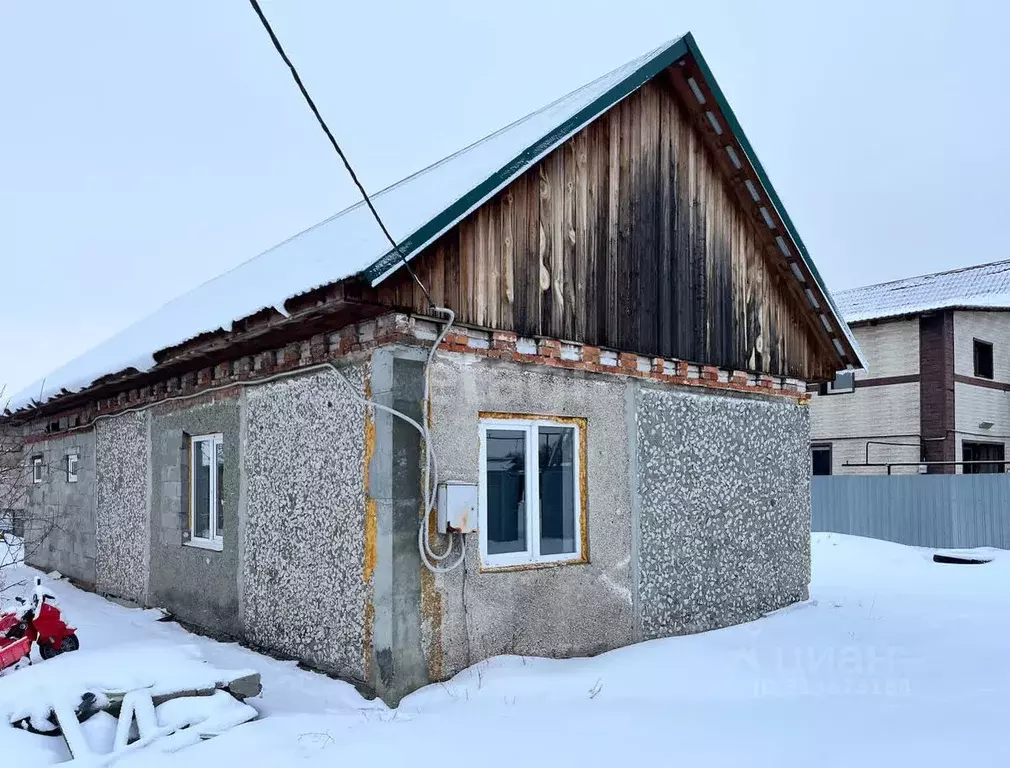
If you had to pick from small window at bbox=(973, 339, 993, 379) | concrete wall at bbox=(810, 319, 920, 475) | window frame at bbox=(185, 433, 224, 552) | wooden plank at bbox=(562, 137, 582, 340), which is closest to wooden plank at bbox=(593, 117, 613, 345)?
wooden plank at bbox=(562, 137, 582, 340)

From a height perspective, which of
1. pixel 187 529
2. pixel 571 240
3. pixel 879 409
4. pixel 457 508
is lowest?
pixel 187 529

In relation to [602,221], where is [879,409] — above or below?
below

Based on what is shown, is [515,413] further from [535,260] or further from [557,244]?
[557,244]

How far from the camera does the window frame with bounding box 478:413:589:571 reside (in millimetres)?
6227

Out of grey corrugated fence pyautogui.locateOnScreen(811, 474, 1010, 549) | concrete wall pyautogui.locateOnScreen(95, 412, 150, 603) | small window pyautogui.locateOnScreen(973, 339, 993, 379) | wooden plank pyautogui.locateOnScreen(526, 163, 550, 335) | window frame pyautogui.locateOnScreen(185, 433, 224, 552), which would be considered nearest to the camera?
wooden plank pyautogui.locateOnScreen(526, 163, 550, 335)

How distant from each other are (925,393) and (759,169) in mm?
14321

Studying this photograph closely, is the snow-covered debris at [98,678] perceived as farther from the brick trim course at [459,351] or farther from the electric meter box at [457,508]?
the brick trim course at [459,351]

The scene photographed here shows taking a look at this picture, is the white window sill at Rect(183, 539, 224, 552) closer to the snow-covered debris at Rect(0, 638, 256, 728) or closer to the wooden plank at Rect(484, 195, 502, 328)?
the snow-covered debris at Rect(0, 638, 256, 728)

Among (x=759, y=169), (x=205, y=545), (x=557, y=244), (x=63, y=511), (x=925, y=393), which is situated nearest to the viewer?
(x=557, y=244)

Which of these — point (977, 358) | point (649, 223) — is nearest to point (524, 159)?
point (649, 223)

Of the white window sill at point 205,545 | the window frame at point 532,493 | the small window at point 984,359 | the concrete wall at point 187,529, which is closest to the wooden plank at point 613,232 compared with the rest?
the window frame at point 532,493

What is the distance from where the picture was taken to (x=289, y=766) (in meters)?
4.37

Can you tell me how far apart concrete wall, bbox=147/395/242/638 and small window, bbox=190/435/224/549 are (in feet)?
0.30

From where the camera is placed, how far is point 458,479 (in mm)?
5961
